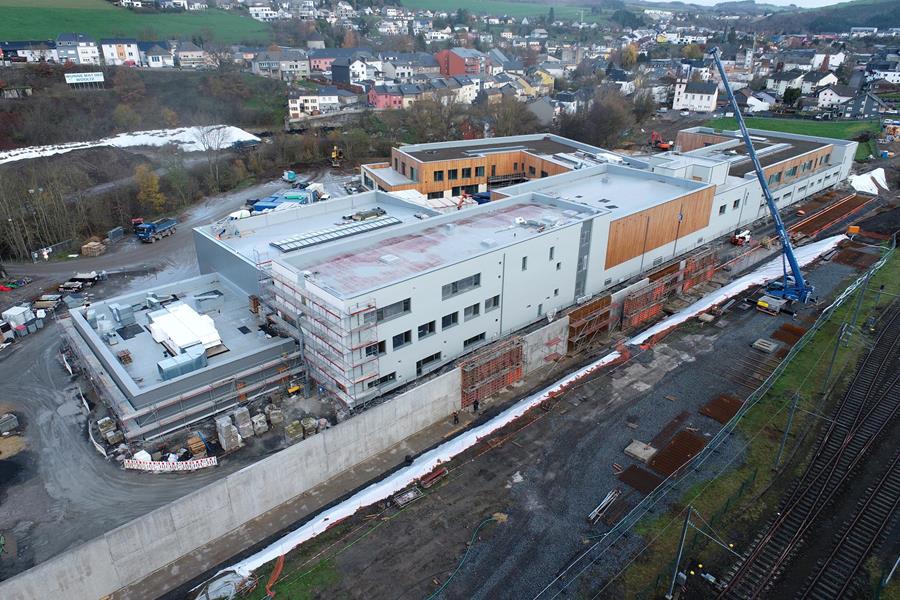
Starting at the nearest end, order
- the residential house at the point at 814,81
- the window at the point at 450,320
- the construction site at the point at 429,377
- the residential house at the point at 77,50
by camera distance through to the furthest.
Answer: the construction site at the point at 429,377 < the window at the point at 450,320 < the residential house at the point at 77,50 < the residential house at the point at 814,81

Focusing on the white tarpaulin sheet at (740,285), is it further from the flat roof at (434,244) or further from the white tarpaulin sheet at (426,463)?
the flat roof at (434,244)

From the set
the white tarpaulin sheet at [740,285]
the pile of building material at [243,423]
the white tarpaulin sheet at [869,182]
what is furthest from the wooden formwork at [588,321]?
the white tarpaulin sheet at [869,182]

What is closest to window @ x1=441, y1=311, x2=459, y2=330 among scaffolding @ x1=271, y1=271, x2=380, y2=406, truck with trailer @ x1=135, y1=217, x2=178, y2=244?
scaffolding @ x1=271, y1=271, x2=380, y2=406

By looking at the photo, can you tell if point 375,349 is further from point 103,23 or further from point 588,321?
point 103,23

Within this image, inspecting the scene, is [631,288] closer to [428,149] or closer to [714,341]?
[714,341]

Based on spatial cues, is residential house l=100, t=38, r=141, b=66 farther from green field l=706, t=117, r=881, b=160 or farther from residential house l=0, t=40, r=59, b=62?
green field l=706, t=117, r=881, b=160

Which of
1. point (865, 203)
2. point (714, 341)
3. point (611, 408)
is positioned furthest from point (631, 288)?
point (865, 203)
